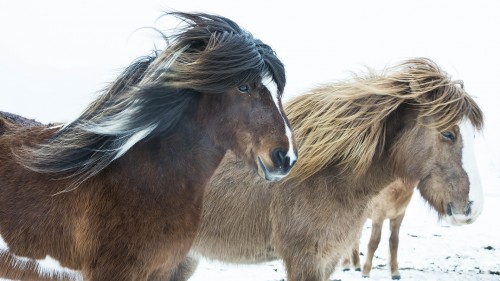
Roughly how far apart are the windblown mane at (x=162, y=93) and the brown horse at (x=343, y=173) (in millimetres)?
1452

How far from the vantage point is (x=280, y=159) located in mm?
3062

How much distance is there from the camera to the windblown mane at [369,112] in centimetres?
445

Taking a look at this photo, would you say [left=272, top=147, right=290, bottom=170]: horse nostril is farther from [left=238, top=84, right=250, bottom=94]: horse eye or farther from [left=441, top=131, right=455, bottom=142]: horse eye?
[left=441, top=131, right=455, bottom=142]: horse eye

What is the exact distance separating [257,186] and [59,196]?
79.8 inches

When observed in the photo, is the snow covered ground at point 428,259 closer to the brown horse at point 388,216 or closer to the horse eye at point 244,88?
the brown horse at point 388,216

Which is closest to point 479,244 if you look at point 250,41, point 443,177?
point 443,177

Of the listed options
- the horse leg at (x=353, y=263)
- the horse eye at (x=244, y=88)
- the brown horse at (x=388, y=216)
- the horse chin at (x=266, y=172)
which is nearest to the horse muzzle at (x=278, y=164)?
the horse chin at (x=266, y=172)

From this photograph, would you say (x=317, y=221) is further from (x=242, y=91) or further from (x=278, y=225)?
(x=242, y=91)

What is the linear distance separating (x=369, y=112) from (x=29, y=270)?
2.91 metres

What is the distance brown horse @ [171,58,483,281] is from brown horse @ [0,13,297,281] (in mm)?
1429

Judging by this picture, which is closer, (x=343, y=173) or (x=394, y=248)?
(x=343, y=173)

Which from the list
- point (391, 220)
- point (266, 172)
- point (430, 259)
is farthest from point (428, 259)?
point (266, 172)

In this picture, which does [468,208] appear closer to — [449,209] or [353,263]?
[449,209]

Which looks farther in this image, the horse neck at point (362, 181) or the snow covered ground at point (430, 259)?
the snow covered ground at point (430, 259)
